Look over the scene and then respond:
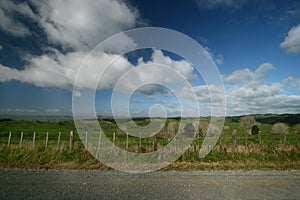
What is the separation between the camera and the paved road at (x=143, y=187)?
7203mm

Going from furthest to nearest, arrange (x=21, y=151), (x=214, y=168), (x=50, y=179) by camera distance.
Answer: (x=21, y=151) → (x=214, y=168) → (x=50, y=179)

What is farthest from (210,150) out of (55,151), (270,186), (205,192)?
(55,151)

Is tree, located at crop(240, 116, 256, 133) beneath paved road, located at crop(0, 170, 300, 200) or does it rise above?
above

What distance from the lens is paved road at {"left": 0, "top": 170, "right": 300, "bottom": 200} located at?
23.6ft

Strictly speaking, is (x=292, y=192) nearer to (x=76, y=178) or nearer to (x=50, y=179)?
(x=76, y=178)

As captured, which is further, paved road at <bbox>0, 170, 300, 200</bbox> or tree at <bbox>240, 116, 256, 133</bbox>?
tree at <bbox>240, 116, 256, 133</bbox>

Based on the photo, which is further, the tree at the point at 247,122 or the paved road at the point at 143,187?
the tree at the point at 247,122

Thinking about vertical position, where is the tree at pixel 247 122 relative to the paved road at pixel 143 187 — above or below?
above

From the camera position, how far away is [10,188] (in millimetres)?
7836

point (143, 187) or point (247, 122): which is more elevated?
point (247, 122)

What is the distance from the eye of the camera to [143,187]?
8398mm

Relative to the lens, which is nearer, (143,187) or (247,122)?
(143,187)

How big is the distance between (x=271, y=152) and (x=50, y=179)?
48.4ft

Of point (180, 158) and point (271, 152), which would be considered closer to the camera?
point (180, 158)
